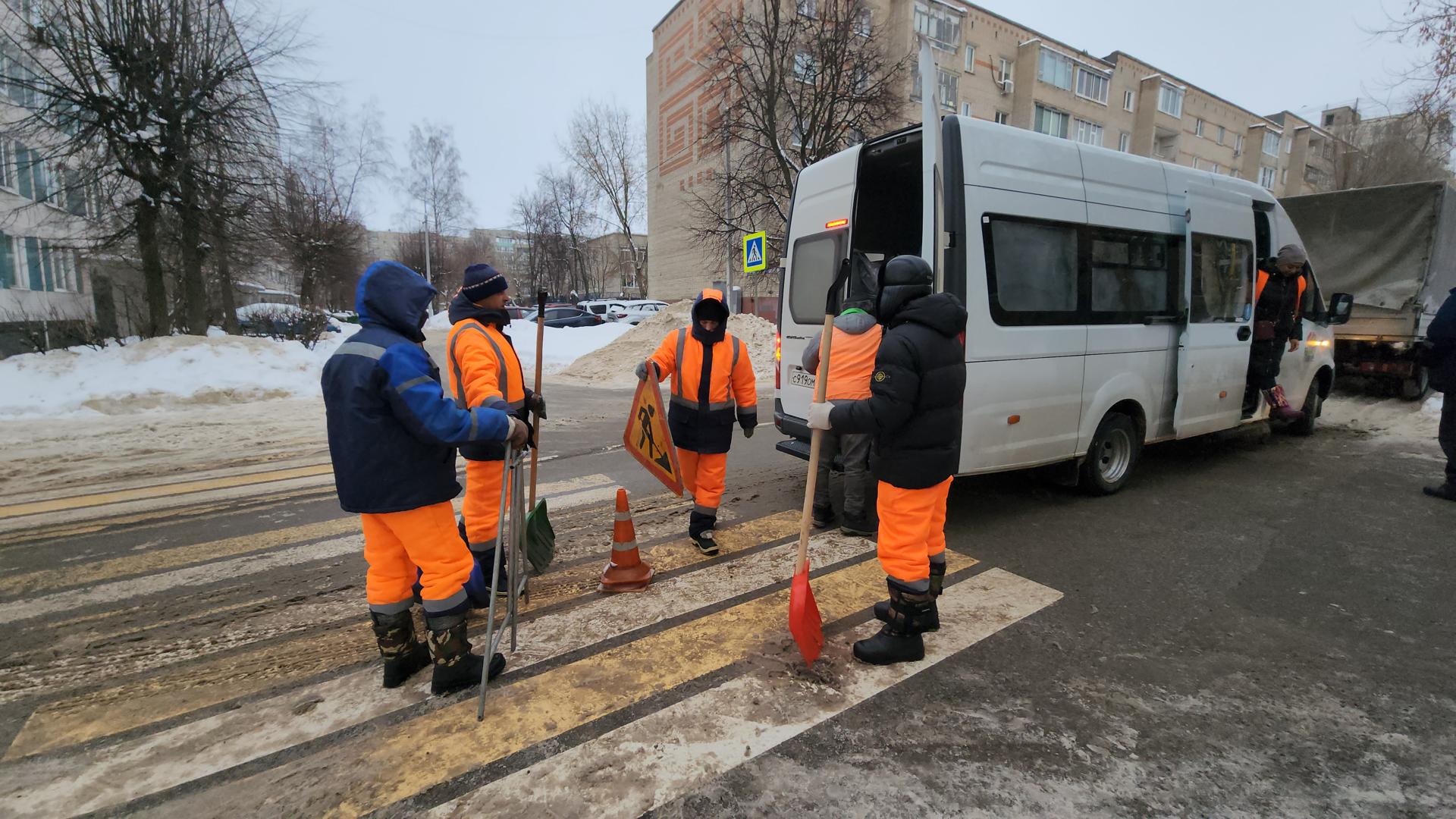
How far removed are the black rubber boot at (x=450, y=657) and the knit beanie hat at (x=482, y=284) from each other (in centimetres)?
179

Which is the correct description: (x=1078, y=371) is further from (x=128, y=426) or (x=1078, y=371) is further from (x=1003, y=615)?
(x=128, y=426)

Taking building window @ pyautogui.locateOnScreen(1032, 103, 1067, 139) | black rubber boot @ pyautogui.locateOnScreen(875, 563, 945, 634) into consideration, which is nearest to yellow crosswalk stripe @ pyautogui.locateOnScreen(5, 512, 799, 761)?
black rubber boot @ pyautogui.locateOnScreen(875, 563, 945, 634)

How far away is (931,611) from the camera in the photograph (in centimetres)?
320

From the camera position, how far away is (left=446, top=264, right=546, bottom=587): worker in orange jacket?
136 inches

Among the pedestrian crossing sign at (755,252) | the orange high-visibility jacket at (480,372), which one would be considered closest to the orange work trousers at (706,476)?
the orange high-visibility jacket at (480,372)

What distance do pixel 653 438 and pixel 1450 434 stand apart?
6958 mm

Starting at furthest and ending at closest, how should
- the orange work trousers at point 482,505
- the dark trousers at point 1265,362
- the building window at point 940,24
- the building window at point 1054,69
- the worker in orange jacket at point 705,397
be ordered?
the building window at point 1054,69
the building window at point 940,24
the dark trousers at point 1265,362
the worker in orange jacket at point 705,397
the orange work trousers at point 482,505

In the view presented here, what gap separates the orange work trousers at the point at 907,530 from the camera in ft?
9.80

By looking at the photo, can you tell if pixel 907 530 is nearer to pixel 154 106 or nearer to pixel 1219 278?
pixel 1219 278

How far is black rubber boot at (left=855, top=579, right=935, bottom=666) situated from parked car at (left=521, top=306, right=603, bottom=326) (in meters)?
30.1

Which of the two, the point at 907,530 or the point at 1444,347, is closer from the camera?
the point at 907,530

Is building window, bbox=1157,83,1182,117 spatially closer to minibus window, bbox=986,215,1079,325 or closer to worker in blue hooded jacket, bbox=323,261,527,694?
minibus window, bbox=986,215,1079,325

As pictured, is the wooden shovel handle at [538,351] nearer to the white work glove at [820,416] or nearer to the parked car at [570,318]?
the white work glove at [820,416]

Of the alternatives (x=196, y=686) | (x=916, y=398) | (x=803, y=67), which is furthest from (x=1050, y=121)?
(x=196, y=686)
